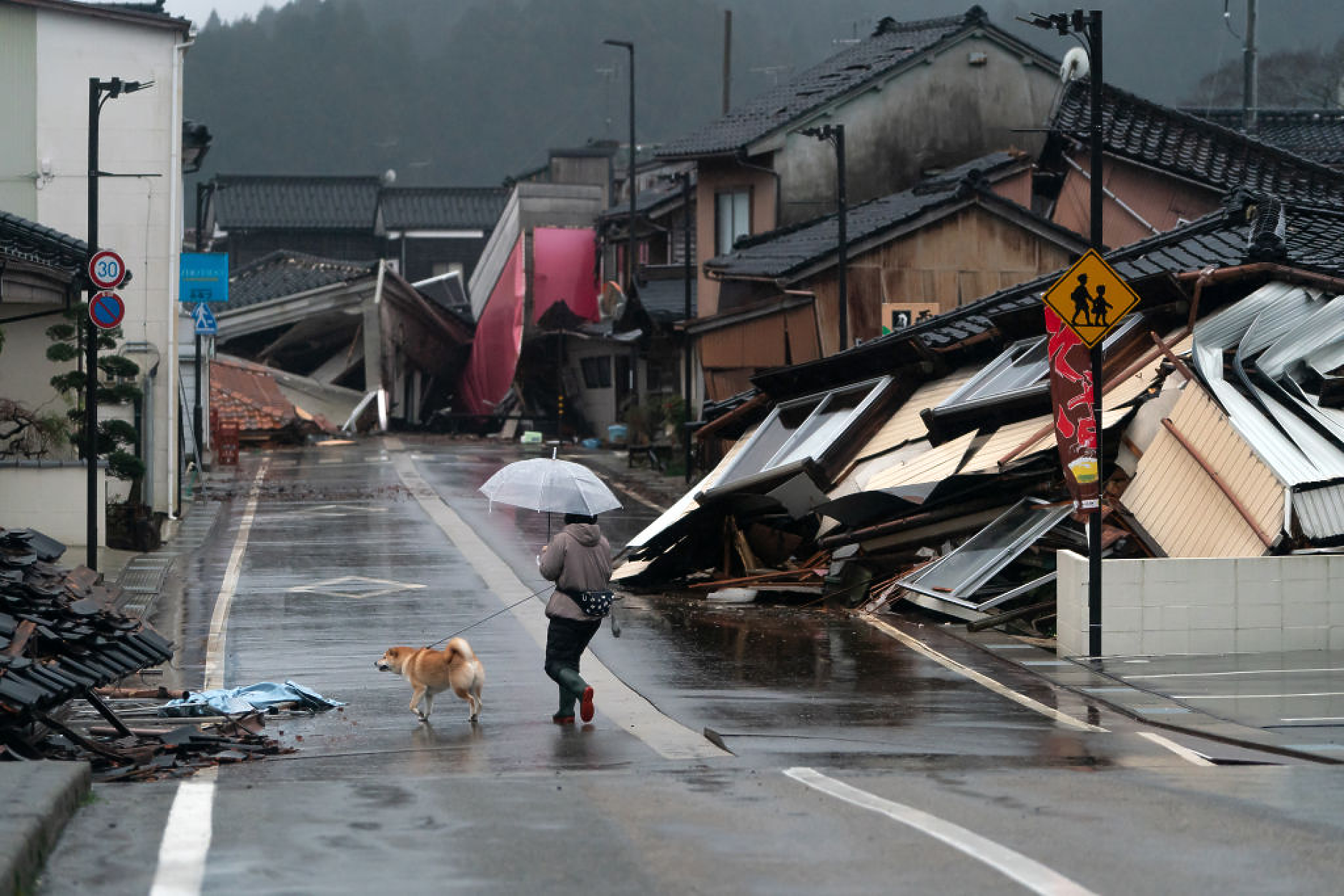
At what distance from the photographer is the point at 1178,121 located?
105ft

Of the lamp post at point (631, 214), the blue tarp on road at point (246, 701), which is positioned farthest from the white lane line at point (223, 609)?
the lamp post at point (631, 214)

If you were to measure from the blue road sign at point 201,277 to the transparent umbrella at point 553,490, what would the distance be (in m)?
16.8

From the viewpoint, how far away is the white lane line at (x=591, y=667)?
10938 mm

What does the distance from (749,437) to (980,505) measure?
4925mm

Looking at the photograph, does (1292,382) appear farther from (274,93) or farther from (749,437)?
(274,93)

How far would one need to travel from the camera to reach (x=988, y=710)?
12359 mm

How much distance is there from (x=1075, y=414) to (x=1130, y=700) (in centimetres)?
327

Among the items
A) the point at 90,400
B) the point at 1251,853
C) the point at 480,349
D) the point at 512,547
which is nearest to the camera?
the point at 1251,853

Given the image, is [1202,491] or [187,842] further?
[1202,491]

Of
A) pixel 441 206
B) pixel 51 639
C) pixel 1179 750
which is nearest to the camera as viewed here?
pixel 51 639

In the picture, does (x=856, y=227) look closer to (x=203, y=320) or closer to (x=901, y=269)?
(x=901, y=269)

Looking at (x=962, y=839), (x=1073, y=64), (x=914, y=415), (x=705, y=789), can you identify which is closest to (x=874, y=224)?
(x=1073, y=64)

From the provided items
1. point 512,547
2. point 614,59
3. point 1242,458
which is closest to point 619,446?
point 512,547

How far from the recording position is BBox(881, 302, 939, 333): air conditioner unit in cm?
3200
